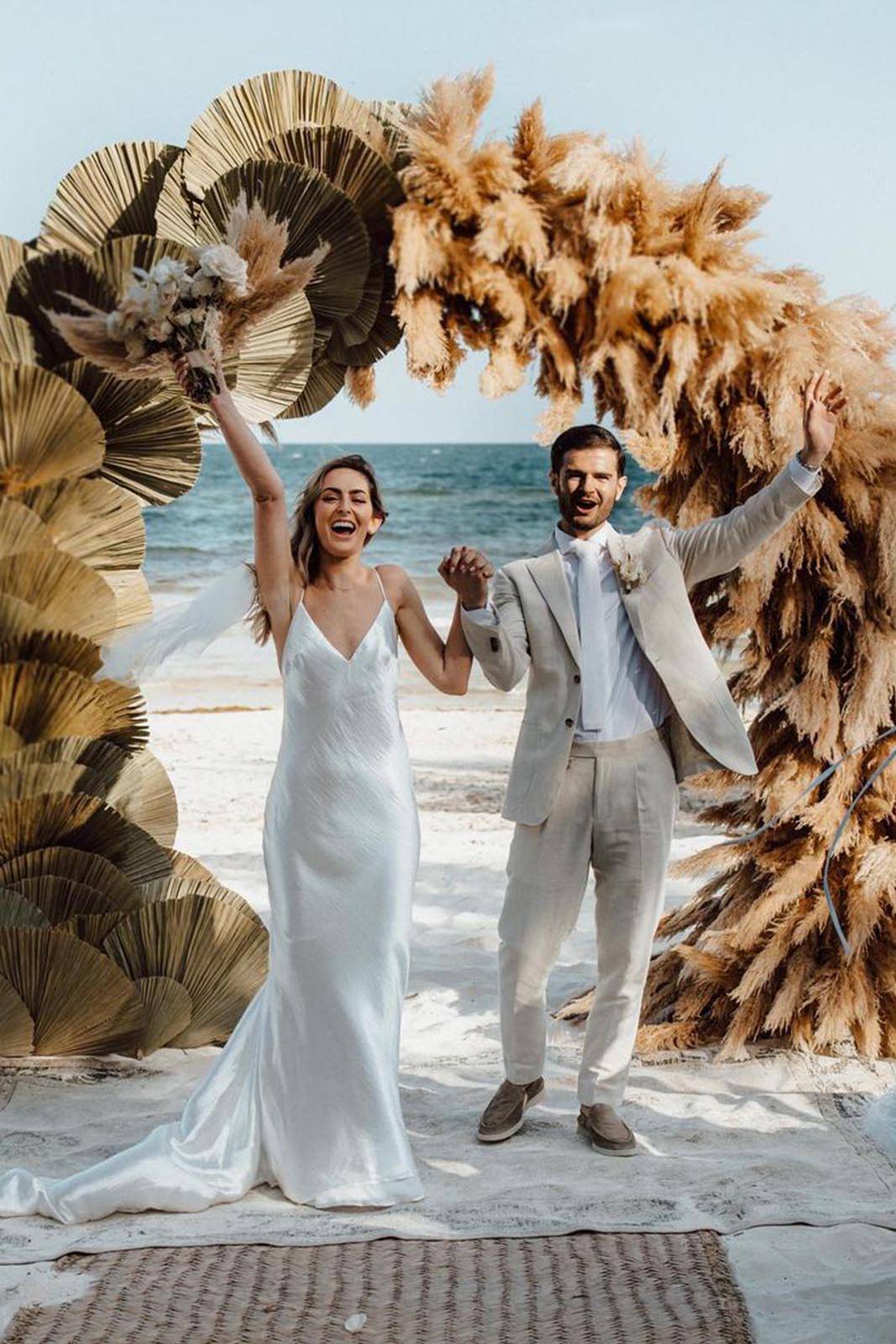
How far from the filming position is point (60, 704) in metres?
4.66

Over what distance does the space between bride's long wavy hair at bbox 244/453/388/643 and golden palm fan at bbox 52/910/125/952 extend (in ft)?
3.71

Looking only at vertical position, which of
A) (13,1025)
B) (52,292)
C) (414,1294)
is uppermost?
(52,292)

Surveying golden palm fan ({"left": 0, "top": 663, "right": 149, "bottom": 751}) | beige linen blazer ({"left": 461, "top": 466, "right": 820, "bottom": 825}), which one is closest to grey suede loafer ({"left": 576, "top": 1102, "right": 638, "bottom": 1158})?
beige linen blazer ({"left": 461, "top": 466, "right": 820, "bottom": 825})

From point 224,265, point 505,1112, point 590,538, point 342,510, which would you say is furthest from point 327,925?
point 224,265

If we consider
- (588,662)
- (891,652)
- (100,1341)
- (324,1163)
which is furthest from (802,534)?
(100,1341)

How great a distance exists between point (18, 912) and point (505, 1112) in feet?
4.90

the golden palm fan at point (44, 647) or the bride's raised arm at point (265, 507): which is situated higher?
the bride's raised arm at point (265, 507)

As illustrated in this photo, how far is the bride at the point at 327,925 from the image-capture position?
375cm

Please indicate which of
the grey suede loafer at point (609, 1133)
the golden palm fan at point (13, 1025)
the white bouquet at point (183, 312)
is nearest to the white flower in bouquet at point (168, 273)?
the white bouquet at point (183, 312)

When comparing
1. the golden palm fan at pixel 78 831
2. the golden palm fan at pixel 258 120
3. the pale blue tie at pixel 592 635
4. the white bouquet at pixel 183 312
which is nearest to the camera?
the white bouquet at pixel 183 312

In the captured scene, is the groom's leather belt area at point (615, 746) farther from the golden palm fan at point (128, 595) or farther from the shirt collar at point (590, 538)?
the golden palm fan at point (128, 595)

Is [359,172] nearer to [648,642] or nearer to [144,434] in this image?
[144,434]

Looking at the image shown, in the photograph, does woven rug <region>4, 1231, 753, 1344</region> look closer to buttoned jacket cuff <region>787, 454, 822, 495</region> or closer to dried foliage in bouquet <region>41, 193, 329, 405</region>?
buttoned jacket cuff <region>787, 454, 822, 495</region>

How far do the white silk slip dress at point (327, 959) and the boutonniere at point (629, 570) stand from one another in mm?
670
